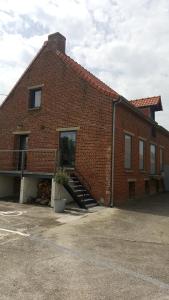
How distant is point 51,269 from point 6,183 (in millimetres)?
11949

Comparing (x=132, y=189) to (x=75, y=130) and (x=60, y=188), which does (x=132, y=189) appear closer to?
(x=75, y=130)

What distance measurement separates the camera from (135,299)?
458cm

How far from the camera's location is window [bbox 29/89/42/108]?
1765 centimetres

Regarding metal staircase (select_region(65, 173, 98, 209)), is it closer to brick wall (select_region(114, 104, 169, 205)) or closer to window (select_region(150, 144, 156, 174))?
brick wall (select_region(114, 104, 169, 205))

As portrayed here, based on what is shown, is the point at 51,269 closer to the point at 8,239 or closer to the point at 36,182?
the point at 8,239

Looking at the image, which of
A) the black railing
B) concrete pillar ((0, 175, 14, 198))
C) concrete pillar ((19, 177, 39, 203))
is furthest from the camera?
concrete pillar ((0, 175, 14, 198))

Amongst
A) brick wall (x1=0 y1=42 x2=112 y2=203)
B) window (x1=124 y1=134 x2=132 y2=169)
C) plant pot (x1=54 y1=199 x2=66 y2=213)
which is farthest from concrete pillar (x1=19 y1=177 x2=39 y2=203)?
window (x1=124 y1=134 x2=132 y2=169)

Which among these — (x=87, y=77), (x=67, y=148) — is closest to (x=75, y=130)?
(x=67, y=148)

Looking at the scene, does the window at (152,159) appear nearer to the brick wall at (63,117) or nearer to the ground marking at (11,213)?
the brick wall at (63,117)

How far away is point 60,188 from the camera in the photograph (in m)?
13.4

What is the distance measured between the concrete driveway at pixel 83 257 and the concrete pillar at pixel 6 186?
586 cm

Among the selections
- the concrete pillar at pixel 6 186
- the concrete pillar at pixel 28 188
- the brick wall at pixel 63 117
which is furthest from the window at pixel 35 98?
the concrete pillar at pixel 28 188

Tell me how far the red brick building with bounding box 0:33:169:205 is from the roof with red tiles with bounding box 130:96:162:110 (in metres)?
0.27

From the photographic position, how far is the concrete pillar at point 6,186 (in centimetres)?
1684
